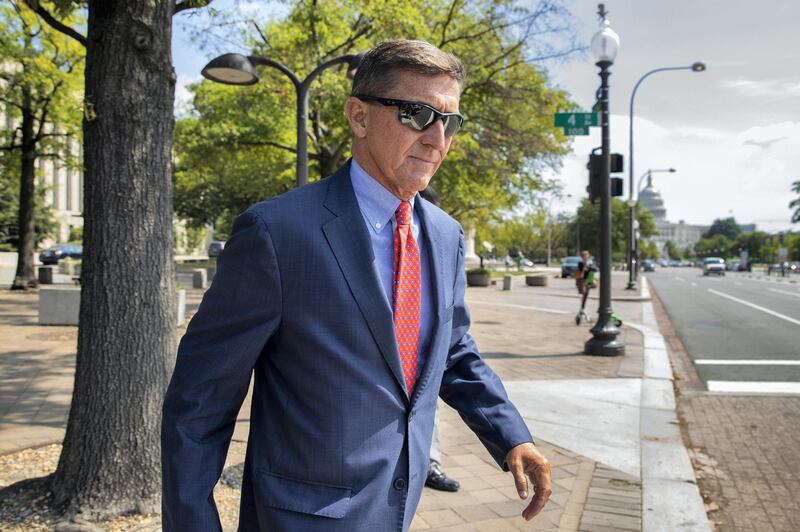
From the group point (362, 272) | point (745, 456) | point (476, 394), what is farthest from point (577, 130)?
point (362, 272)

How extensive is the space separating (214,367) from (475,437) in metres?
3.99

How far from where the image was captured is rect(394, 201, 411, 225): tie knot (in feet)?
5.36

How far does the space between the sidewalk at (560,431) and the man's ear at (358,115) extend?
2546 mm

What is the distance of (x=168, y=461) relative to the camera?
1403mm

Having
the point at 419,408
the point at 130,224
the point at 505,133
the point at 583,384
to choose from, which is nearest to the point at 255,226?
the point at 419,408

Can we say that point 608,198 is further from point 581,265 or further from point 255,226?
point 255,226

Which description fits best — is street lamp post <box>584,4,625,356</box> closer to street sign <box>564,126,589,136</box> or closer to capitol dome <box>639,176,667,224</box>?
street sign <box>564,126,589,136</box>

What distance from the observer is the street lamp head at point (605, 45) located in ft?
31.9

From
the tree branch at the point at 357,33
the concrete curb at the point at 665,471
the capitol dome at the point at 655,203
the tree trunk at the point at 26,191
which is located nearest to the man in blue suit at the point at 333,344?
the concrete curb at the point at 665,471

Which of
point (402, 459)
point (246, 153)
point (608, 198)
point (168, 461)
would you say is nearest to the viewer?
point (168, 461)

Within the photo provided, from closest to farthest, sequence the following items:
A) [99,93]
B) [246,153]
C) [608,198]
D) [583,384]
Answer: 1. [99,93]
2. [583,384]
3. [608,198]
4. [246,153]

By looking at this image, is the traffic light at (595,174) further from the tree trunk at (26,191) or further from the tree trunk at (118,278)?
the tree trunk at (26,191)

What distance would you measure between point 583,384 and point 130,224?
564 centimetres

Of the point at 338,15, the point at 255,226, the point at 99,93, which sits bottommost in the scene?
the point at 255,226
